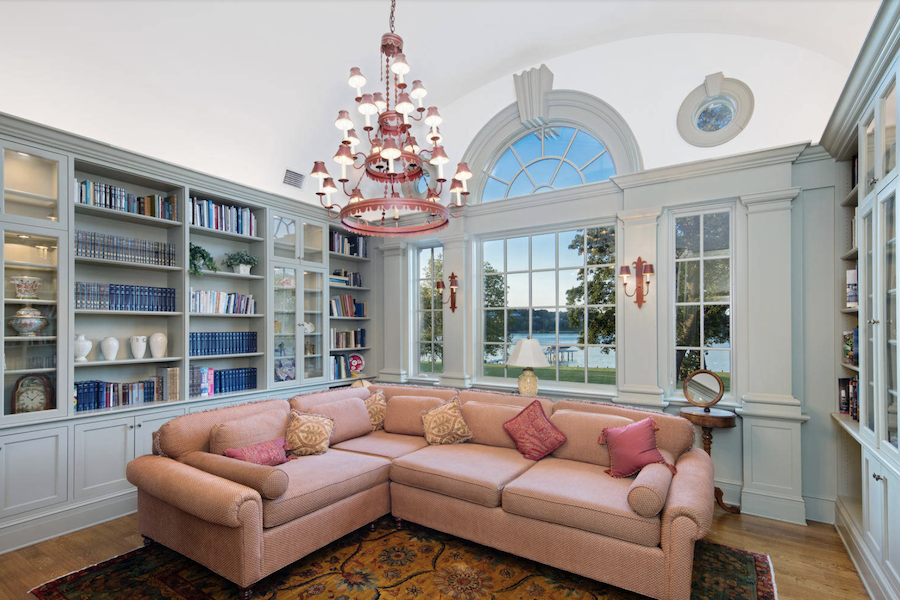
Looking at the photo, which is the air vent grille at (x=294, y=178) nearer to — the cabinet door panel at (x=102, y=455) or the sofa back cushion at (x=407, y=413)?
the sofa back cushion at (x=407, y=413)

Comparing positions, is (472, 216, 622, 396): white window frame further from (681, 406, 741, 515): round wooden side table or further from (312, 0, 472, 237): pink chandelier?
(312, 0, 472, 237): pink chandelier

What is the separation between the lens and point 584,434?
11.1 feet

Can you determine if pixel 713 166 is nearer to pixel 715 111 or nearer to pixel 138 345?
pixel 715 111

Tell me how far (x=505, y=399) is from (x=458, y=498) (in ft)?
3.61

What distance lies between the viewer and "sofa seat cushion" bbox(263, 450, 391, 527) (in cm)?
268

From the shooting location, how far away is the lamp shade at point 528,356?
399cm

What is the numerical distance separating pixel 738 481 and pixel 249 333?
Answer: 4621 mm

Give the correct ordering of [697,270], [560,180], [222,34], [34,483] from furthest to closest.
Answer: [560,180], [697,270], [222,34], [34,483]

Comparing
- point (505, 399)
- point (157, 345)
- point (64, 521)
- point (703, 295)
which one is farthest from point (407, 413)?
point (703, 295)

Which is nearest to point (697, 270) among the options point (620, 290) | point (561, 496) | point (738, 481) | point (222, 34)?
point (620, 290)

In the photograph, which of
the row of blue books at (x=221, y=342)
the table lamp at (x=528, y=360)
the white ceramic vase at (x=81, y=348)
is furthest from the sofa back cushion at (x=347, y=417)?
the white ceramic vase at (x=81, y=348)

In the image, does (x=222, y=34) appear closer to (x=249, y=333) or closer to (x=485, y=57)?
(x=485, y=57)

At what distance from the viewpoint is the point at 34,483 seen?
3.20m

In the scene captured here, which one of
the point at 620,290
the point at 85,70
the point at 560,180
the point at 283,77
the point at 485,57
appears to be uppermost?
the point at 485,57
